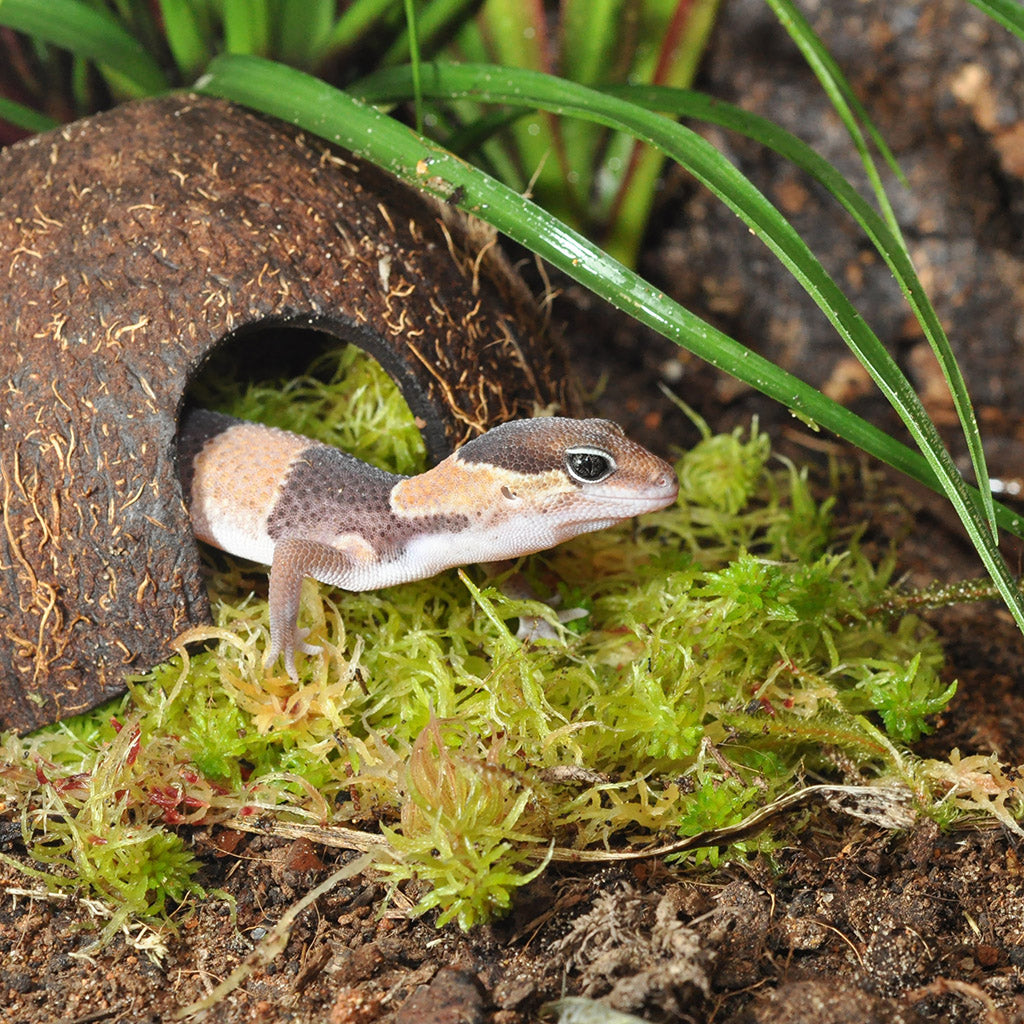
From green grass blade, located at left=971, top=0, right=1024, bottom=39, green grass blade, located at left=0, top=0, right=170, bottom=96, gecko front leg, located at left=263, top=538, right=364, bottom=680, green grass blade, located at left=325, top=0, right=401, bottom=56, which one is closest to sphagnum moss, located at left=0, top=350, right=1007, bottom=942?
gecko front leg, located at left=263, top=538, right=364, bottom=680

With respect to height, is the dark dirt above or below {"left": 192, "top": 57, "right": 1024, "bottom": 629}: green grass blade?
below

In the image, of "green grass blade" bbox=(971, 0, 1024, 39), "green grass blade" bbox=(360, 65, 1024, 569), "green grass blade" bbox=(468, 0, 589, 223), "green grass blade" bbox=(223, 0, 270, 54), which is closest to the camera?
"green grass blade" bbox=(360, 65, 1024, 569)

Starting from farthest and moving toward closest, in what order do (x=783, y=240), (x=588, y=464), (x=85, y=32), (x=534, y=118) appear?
(x=534, y=118)
(x=85, y=32)
(x=588, y=464)
(x=783, y=240)

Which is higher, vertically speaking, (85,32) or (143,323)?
(85,32)

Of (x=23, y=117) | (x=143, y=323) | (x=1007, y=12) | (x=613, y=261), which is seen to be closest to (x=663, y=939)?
(x=613, y=261)

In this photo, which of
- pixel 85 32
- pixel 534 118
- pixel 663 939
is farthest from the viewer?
pixel 534 118

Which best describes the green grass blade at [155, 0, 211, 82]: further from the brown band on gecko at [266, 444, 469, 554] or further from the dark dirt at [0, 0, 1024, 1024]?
the dark dirt at [0, 0, 1024, 1024]

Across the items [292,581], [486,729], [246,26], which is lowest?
[486,729]

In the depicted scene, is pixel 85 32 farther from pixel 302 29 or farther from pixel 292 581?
pixel 292 581
